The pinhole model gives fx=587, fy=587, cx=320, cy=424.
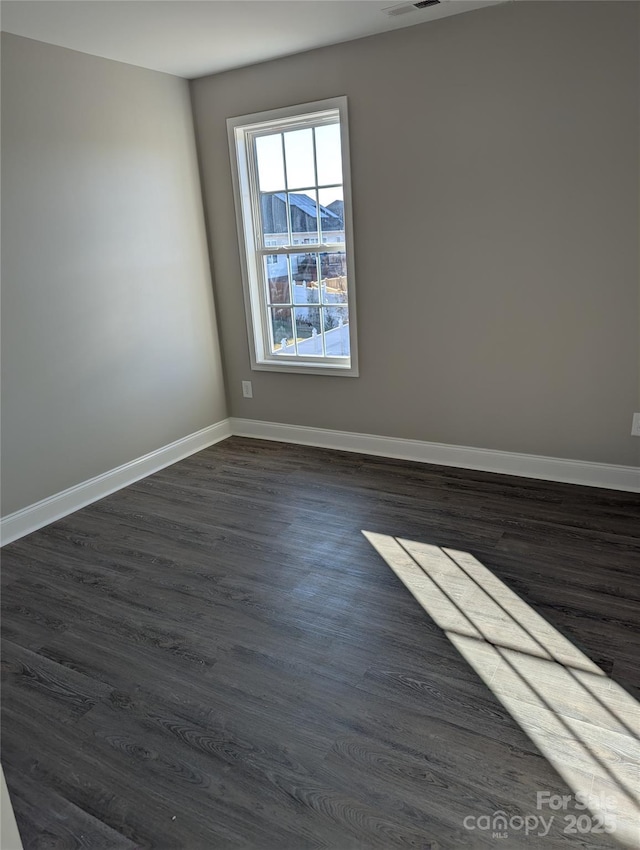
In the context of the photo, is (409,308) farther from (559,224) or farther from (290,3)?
(290,3)

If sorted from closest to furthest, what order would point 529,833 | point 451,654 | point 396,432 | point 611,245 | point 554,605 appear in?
point 529,833 → point 451,654 → point 554,605 → point 611,245 → point 396,432

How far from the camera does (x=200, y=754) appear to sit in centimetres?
176

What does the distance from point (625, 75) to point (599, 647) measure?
255 cm

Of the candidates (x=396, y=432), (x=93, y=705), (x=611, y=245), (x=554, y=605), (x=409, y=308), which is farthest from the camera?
(x=396, y=432)

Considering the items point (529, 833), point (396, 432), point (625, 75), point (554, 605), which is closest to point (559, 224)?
point (625, 75)

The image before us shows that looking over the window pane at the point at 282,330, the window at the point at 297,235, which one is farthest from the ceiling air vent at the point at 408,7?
the window pane at the point at 282,330

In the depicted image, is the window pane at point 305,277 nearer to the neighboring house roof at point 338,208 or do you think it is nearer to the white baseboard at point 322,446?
the neighboring house roof at point 338,208

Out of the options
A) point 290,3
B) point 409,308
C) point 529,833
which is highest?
point 290,3

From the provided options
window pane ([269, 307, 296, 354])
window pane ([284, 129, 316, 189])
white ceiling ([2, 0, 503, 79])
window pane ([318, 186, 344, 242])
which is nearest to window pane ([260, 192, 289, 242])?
window pane ([284, 129, 316, 189])

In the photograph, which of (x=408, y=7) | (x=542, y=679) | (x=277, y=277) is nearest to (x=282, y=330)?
(x=277, y=277)

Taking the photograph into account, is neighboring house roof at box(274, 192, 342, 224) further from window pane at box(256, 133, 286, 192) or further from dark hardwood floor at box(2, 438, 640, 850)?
dark hardwood floor at box(2, 438, 640, 850)

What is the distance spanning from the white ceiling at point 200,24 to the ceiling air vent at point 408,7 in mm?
37

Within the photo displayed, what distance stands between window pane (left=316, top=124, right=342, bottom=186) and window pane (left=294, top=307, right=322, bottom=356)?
838 mm

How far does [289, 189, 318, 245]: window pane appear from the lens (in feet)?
12.6
